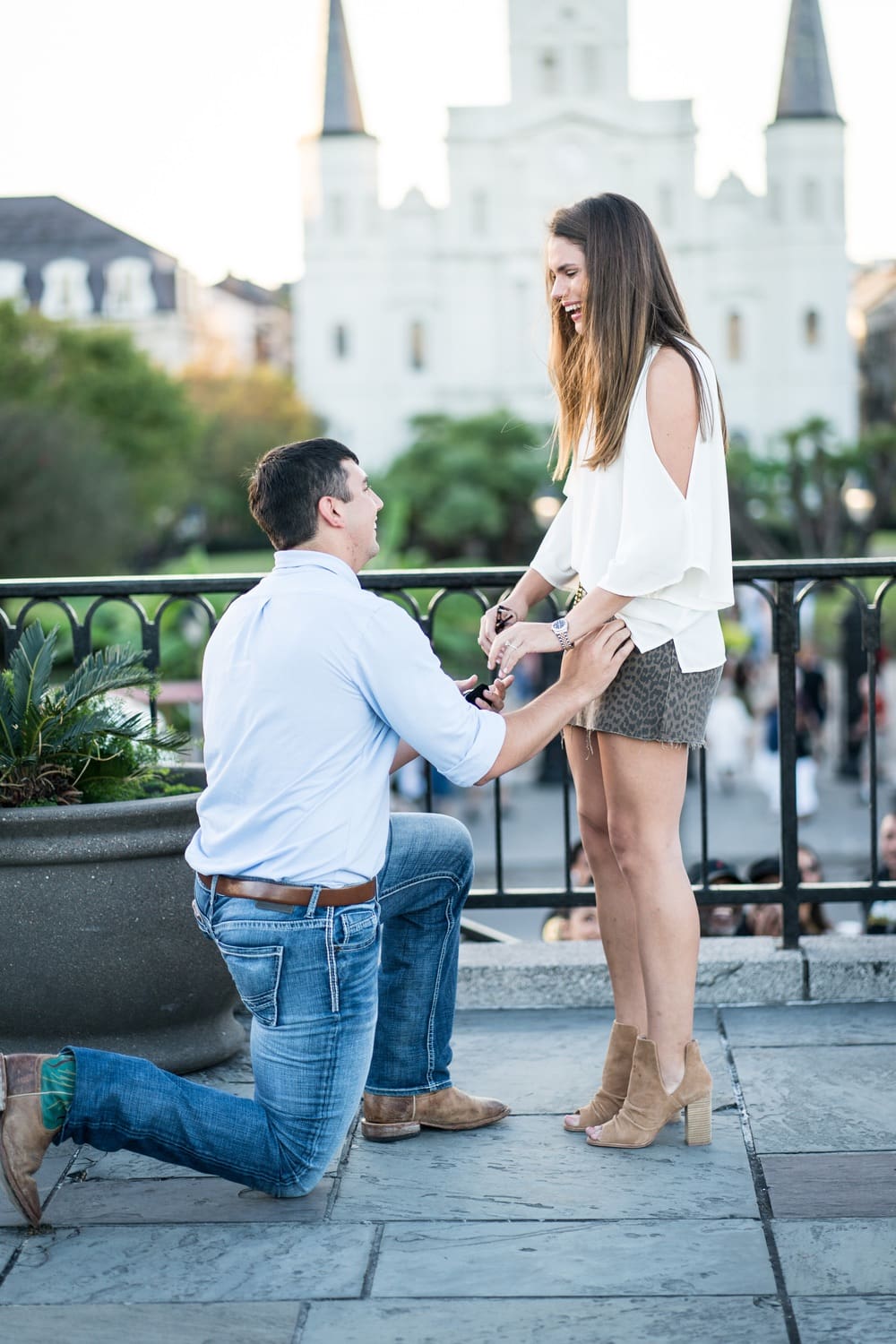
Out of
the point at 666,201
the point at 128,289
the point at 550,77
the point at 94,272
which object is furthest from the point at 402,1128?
the point at 550,77

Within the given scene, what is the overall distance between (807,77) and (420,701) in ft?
280

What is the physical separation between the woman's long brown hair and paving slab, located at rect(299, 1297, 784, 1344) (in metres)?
1.53

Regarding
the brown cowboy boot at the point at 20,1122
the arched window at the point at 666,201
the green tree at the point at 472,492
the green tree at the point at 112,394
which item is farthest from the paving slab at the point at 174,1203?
the arched window at the point at 666,201

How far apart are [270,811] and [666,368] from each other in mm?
1135

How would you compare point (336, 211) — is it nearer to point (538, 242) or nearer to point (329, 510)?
point (538, 242)

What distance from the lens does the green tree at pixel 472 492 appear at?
198 ft

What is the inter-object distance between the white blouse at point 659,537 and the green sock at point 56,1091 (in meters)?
1.33

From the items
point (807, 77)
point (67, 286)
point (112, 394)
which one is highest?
point (807, 77)

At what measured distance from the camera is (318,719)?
9.55 ft

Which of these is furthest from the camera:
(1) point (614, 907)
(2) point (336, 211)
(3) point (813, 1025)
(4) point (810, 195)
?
(2) point (336, 211)

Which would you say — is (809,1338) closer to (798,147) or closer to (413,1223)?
(413,1223)

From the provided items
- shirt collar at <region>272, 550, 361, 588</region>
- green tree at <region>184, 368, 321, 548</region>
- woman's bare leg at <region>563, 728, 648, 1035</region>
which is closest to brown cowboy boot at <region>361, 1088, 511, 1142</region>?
woman's bare leg at <region>563, 728, 648, 1035</region>

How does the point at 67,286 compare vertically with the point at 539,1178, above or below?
above

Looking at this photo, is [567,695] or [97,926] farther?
[97,926]
